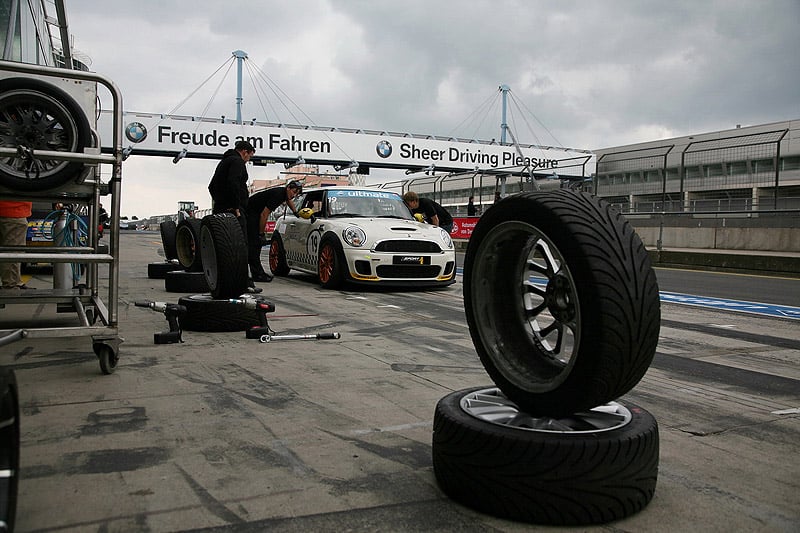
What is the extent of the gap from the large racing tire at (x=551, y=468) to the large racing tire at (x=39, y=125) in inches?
129

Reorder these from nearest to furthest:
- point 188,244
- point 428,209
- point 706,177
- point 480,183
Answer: point 188,244, point 428,209, point 706,177, point 480,183

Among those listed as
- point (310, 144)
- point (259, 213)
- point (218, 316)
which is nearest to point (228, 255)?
→ point (218, 316)

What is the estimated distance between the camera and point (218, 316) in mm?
5566

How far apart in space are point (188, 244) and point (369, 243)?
9.99ft

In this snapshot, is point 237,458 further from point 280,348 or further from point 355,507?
point 280,348

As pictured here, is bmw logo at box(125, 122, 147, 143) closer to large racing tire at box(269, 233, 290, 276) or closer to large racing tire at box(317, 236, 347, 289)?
large racing tire at box(269, 233, 290, 276)

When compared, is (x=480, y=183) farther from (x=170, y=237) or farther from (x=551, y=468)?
(x=551, y=468)

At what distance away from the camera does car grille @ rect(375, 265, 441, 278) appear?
9211 mm

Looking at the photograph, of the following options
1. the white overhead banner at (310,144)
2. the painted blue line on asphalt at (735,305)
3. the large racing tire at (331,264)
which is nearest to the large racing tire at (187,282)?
the large racing tire at (331,264)

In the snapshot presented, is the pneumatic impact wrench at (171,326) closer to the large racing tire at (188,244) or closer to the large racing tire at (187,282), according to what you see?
the large racing tire at (187,282)

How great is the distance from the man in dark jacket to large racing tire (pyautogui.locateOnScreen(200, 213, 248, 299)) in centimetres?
215

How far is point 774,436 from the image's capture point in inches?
122

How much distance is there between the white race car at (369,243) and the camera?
9203mm

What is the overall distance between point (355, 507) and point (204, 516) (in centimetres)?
49
